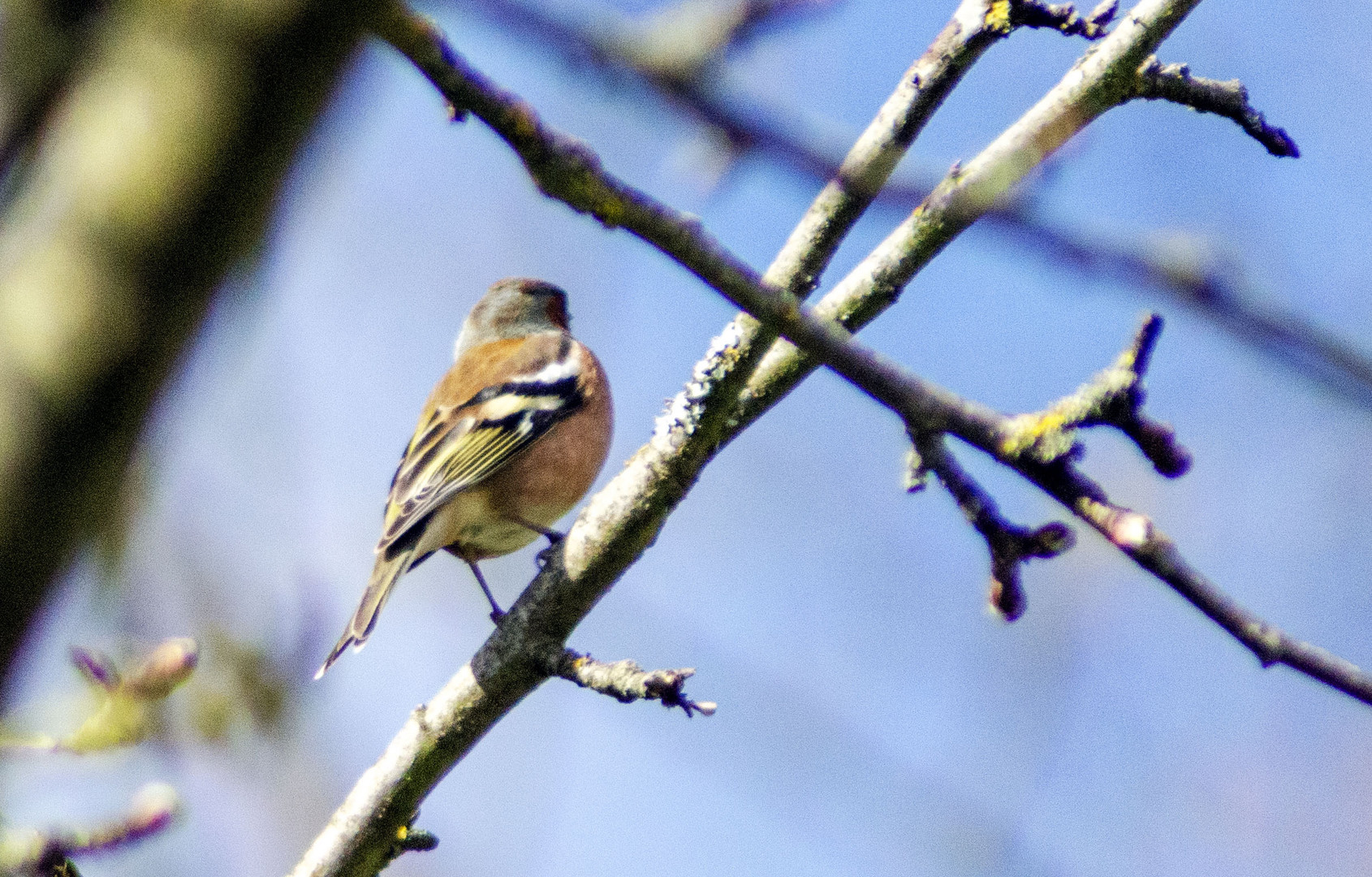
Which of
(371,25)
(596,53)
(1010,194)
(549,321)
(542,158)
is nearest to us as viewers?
(371,25)

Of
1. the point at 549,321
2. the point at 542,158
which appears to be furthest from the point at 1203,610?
the point at 549,321

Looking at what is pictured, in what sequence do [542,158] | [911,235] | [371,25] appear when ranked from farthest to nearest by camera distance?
[911,235]
[542,158]
[371,25]

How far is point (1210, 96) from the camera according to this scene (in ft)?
9.20

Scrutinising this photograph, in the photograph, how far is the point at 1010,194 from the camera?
76.9 inches

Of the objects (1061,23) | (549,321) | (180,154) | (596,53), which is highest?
(549,321)

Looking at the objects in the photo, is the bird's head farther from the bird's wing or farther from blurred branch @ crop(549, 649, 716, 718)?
blurred branch @ crop(549, 649, 716, 718)

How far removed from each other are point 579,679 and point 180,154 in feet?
6.85

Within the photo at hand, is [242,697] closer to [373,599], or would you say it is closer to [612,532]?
[612,532]

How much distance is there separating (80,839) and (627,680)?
1.25 m

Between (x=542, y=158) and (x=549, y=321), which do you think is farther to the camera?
(x=549, y=321)

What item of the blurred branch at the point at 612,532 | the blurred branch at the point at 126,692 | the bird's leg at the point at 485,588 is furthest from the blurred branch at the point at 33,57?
the bird's leg at the point at 485,588

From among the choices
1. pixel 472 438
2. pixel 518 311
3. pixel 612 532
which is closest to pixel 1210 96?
pixel 612 532

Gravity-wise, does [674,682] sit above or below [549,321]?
below

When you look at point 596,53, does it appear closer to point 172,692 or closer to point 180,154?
point 180,154
